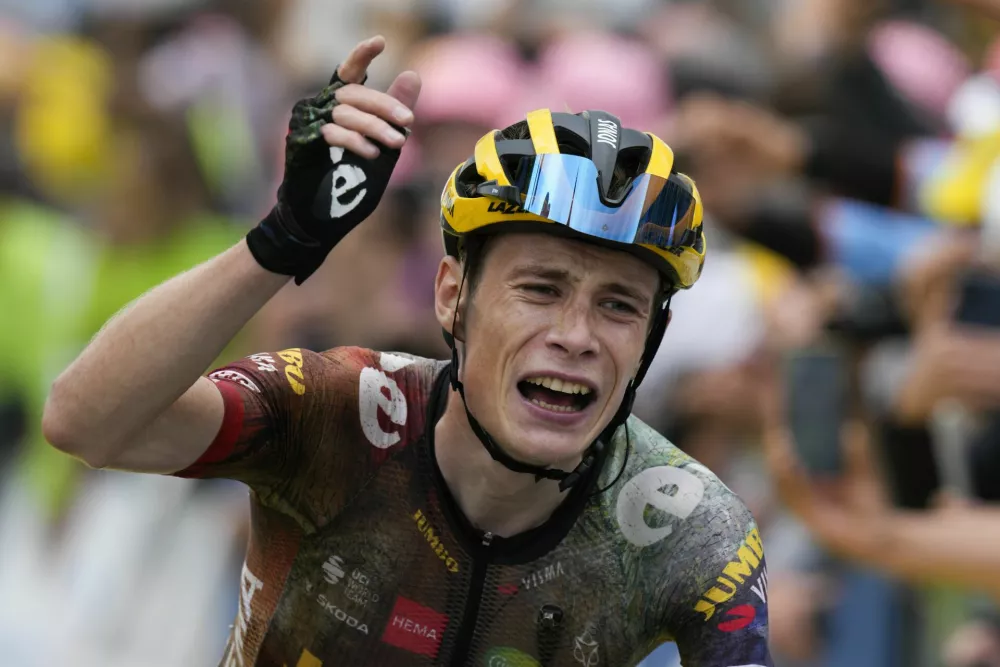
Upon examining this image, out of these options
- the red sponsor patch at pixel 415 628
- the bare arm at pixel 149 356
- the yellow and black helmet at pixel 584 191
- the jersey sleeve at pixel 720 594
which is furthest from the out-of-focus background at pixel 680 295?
the bare arm at pixel 149 356

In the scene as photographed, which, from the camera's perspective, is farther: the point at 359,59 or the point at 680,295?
the point at 680,295

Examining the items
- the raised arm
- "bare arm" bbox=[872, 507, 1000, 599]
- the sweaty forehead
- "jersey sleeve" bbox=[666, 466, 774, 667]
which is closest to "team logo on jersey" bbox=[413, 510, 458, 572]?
"jersey sleeve" bbox=[666, 466, 774, 667]

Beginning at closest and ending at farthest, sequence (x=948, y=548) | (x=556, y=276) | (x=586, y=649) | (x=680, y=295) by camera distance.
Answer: (x=556, y=276), (x=586, y=649), (x=948, y=548), (x=680, y=295)

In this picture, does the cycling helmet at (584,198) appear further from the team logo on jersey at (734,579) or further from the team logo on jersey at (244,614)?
the team logo on jersey at (244,614)

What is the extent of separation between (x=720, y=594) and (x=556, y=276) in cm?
95

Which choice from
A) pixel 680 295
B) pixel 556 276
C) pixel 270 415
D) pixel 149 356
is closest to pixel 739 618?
pixel 556 276

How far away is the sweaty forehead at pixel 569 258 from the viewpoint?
177 inches

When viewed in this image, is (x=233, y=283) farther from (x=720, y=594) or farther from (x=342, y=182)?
(x=720, y=594)

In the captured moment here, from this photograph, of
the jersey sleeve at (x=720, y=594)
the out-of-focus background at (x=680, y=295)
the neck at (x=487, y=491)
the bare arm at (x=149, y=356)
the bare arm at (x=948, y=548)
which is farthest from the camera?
the out-of-focus background at (x=680, y=295)

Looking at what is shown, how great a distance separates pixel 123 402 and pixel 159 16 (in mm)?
8076

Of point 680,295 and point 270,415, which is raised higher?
point 680,295

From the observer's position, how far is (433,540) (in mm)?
4680

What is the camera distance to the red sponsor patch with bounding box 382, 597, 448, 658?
4648 millimetres

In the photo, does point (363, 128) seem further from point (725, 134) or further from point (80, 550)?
point (80, 550)
